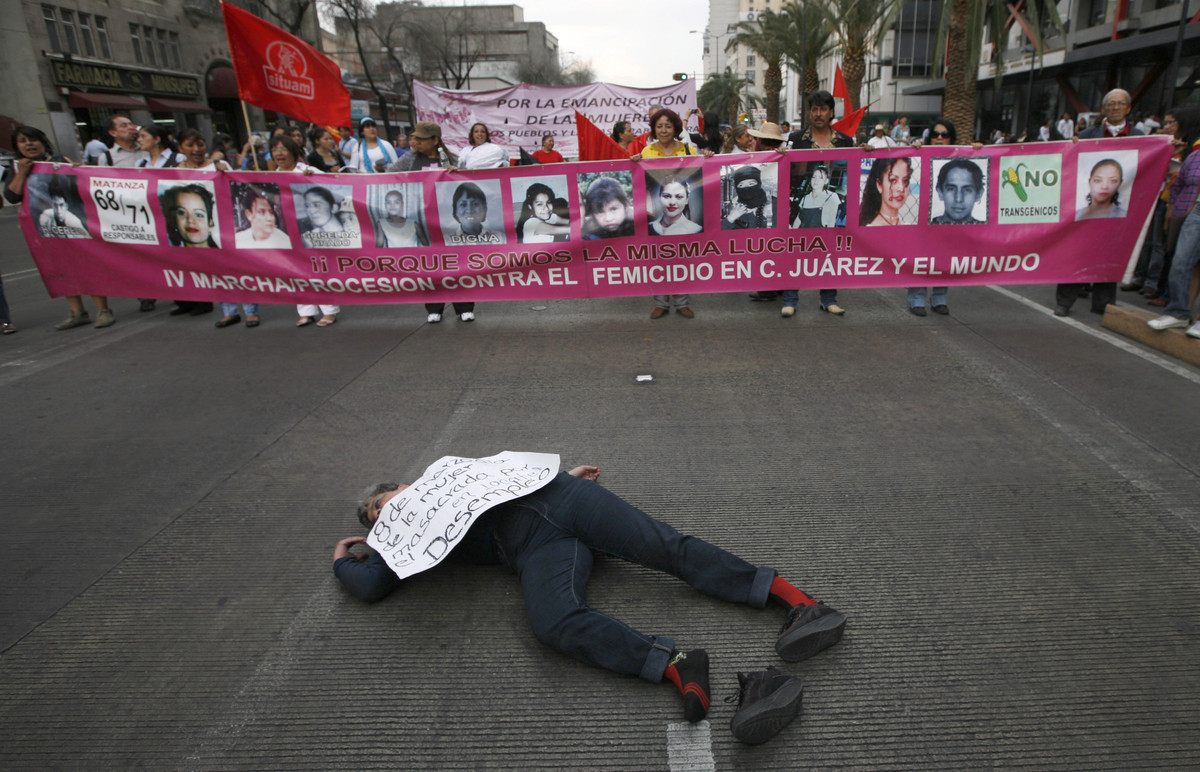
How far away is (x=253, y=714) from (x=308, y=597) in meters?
0.65

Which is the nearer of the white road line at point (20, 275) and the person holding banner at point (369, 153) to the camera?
the person holding banner at point (369, 153)

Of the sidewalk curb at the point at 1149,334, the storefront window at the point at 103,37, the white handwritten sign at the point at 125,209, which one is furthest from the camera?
the storefront window at the point at 103,37

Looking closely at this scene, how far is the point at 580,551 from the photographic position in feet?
9.10

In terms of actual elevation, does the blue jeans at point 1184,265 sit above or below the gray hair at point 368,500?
above

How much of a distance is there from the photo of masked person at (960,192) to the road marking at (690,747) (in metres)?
5.79

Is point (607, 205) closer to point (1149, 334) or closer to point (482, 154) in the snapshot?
point (482, 154)

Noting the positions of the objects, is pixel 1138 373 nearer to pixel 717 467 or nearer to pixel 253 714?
pixel 717 467

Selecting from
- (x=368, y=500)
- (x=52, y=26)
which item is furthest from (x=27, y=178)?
(x=52, y=26)

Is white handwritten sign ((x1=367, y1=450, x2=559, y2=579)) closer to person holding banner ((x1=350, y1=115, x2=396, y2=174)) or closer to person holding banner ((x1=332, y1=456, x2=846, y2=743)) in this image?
person holding banner ((x1=332, y1=456, x2=846, y2=743))

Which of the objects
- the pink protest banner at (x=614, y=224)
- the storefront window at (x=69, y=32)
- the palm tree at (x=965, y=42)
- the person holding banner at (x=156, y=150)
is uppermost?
the storefront window at (x=69, y=32)

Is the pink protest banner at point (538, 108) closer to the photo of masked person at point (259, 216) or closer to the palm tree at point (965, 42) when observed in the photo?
the palm tree at point (965, 42)

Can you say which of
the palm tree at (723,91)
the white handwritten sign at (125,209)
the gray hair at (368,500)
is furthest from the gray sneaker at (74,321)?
the palm tree at (723,91)

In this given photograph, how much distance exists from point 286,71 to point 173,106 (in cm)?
3670

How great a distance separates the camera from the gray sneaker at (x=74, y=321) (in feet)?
25.3
